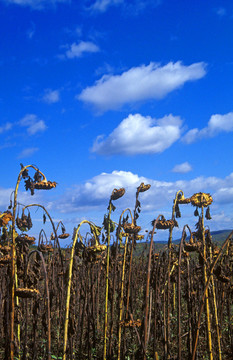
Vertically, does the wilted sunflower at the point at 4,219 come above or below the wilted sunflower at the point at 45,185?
below

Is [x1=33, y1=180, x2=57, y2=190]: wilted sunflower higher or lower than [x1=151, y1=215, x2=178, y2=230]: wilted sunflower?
above

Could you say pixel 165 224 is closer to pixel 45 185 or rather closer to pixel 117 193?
pixel 117 193

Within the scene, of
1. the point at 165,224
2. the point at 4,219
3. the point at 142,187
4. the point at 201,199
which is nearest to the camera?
the point at 4,219

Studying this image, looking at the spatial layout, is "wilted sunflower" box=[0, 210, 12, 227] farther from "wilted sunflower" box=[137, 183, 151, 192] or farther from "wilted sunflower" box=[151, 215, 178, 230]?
"wilted sunflower" box=[137, 183, 151, 192]

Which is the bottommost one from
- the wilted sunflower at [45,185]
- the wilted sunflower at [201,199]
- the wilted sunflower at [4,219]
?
the wilted sunflower at [4,219]

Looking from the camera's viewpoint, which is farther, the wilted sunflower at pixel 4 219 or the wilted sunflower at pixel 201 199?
the wilted sunflower at pixel 201 199

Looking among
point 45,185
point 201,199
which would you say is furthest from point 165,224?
point 45,185

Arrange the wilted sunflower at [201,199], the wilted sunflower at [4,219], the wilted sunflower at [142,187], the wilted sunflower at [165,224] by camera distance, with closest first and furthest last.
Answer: the wilted sunflower at [4,219]
the wilted sunflower at [201,199]
the wilted sunflower at [165,224]
the wilted sunflower at [142,187]

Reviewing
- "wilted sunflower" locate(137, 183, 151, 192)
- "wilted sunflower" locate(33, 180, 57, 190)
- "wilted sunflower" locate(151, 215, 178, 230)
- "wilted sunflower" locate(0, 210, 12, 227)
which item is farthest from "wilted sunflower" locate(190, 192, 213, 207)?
"wilted sunflower" locate(0, 210, 12, 227)

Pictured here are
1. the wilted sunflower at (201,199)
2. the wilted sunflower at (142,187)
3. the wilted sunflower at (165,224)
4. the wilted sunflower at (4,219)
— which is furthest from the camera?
the wilted sunflower at (142,187)

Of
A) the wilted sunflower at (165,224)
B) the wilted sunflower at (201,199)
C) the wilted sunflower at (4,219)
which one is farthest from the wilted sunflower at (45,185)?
the wilted sunflower at (201,199)

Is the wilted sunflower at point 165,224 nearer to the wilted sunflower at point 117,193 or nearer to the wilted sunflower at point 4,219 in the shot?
the wilted sunflower at point 117,193

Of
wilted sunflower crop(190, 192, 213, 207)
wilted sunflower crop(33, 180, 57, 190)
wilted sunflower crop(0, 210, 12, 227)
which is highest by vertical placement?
wilted sunflower crop(33, 180, 57, 190)

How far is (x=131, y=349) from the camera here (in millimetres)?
6441
